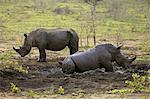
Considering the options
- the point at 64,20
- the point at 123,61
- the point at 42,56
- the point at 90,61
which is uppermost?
the point at 90,61

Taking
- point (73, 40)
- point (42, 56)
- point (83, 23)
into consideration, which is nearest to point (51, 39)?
point (42, 56)

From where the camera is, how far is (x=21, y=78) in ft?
47.9

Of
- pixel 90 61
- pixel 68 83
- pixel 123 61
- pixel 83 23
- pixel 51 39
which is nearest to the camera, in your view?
pixel 68 83

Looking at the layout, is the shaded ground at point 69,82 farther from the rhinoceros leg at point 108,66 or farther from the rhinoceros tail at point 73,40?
the rhinoceros tail at point 73,40

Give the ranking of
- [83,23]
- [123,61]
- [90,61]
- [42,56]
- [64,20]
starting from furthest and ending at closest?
[64,20], [83,23], [42,56], [123,61], [90,61]

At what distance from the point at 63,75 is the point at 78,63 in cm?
107

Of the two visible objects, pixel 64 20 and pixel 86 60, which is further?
pixel 64 20

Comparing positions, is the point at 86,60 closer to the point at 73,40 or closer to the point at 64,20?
the point at 73,40

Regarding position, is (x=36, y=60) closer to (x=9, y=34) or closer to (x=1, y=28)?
(x=9, y=34)

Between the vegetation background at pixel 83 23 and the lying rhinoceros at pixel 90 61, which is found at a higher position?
the lying rhinoceros at pixel 90 61

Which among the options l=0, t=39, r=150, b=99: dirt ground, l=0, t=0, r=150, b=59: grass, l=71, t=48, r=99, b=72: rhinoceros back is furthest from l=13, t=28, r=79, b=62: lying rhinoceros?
l=0, t=0, r=150, b=59: grass

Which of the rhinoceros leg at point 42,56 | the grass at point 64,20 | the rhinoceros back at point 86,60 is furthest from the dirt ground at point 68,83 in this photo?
the grass at point 64,20

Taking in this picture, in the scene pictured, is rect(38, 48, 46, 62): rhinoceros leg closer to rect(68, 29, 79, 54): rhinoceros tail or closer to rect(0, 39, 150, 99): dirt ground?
rect(68, 29, 79, 54): rhinoceros tail

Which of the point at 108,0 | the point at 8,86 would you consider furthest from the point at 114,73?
the point at 108,0
